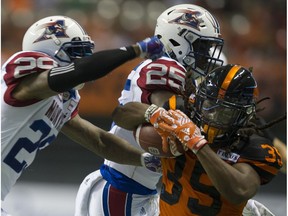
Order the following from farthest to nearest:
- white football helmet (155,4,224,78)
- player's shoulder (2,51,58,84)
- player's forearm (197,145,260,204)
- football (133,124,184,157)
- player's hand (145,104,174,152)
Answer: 1. white football helmet (155,4,224,78)
2. player's shoulder (2,51,58,84)
3. football (133,124,184,157)
4. player's hand (145,104,174,152)
5. player's forearm (197,145,260,204)

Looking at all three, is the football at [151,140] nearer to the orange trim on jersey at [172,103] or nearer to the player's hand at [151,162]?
the orange trim on jersey at [172,103]

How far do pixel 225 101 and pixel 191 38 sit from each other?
986 millimetres

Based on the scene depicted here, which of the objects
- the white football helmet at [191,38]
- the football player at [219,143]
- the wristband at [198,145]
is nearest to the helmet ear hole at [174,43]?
the white football helmet at [191,38]

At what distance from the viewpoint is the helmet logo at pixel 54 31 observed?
12.4 feet

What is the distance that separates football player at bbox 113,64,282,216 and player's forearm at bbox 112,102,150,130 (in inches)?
0.5

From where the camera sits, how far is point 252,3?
8383mm

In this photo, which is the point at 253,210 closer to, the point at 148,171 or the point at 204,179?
the point at 148,171

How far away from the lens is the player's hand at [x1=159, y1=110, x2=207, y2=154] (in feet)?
10.2

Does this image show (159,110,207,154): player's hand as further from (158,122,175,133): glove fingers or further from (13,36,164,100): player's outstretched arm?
(13,36,164,100): player's outstretched arm

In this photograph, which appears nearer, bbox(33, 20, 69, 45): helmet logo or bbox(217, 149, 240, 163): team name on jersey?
bbox(217, 149, 240, 163): team name on jersey

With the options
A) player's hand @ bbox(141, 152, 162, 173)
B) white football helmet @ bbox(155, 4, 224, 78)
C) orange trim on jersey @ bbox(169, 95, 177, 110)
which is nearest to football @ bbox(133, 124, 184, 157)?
orange trim on jersey @ bbox(169, 95, 177, 110)

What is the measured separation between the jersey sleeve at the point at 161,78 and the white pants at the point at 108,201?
768 mm

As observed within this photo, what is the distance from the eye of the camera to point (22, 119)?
3602 mm

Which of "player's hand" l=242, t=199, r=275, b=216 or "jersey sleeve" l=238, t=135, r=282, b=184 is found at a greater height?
"jersey sleeve" l=238, t=135, r=282, b=184
